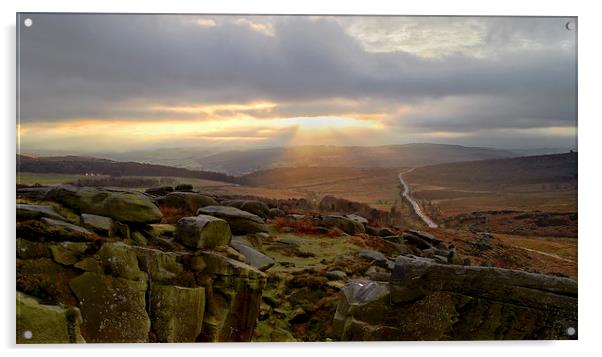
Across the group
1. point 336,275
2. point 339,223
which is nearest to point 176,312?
point 336,275

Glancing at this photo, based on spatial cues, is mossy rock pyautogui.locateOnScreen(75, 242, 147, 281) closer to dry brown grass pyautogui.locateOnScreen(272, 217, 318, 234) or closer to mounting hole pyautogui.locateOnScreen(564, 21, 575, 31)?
dry brown grass pyautogui.locateOnScreen(272, 217, 318, 234)

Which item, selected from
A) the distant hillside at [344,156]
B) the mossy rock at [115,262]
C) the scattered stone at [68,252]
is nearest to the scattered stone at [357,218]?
the distant hillside at [344,156]

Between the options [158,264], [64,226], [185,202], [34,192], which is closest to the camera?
[64,226]

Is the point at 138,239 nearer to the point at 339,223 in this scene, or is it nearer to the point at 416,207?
the point at 339,223

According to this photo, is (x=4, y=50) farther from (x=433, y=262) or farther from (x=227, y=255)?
(x=433, y=262)

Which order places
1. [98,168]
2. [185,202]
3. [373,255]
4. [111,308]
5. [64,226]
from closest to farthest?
1. [111,308]
2. [64,226]
3. [98,168]
4. [373,255]
5. [185,202]
